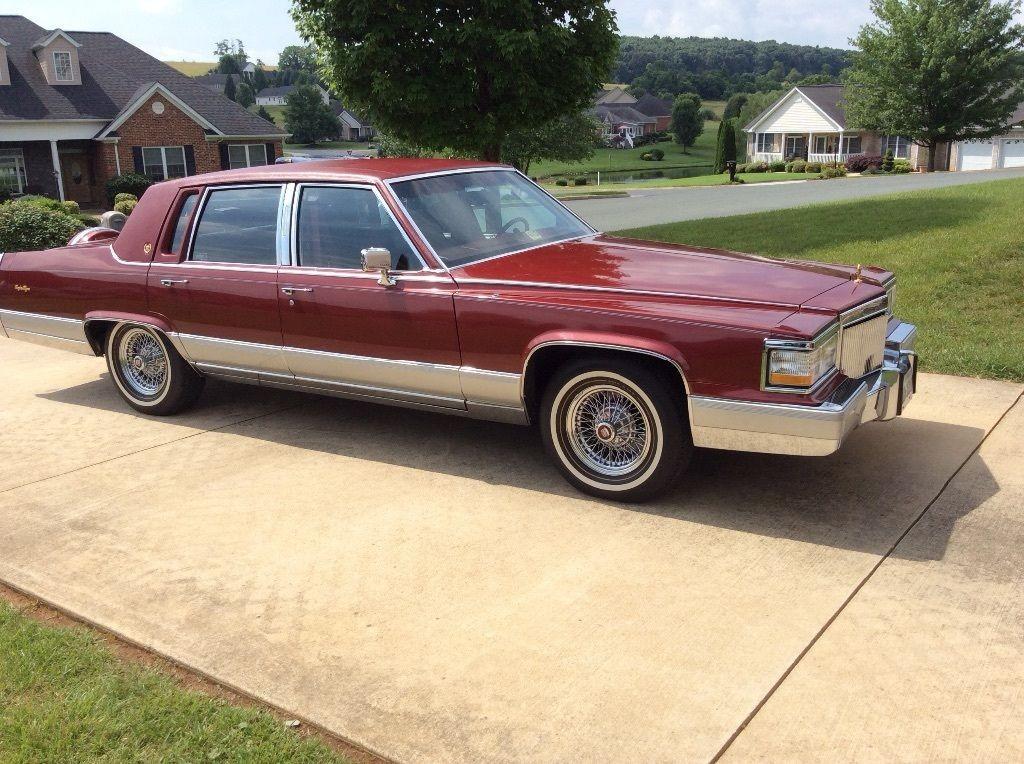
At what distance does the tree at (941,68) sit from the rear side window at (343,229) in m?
46.6

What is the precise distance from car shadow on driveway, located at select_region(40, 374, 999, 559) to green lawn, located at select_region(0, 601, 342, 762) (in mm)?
2091

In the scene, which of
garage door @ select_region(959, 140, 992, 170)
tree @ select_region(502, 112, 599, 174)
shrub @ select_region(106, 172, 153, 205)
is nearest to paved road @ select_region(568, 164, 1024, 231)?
tree @ select_region(502, 112, 599, 174)

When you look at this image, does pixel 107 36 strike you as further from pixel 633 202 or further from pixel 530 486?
pixel 530 486

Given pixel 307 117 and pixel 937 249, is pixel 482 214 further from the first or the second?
pixel 307 117

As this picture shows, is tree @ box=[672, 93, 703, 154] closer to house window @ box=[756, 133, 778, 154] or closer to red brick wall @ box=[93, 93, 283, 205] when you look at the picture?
house window @ box=[756, 133, 778, 154]

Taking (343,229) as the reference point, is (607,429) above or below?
below

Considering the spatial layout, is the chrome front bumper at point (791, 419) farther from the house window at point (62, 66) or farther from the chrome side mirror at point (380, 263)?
the house window at point (62, 66)

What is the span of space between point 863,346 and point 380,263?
2.53 m

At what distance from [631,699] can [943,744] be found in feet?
3.19

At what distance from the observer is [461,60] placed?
43.6ft

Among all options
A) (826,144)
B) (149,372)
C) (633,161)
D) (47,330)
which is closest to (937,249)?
(149,372)

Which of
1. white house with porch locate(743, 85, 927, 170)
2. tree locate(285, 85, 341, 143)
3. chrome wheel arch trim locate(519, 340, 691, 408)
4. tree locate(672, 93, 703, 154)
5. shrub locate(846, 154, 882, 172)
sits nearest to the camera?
chrome wheel arch trim locate(519, 340, 691, 408)

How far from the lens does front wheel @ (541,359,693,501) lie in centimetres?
469

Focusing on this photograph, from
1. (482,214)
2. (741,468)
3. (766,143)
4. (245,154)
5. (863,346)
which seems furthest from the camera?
(766,143)
